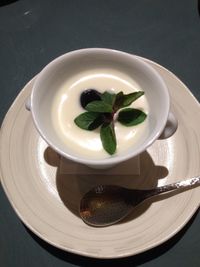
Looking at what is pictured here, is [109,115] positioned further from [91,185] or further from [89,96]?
[91,185]

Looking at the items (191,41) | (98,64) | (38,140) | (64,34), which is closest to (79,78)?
(98,64)

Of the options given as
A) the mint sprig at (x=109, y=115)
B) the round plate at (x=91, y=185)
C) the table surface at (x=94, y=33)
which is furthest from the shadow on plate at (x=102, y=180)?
the table surface at (x=94, y=33)

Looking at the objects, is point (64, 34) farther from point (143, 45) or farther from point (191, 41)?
point (191, 41)

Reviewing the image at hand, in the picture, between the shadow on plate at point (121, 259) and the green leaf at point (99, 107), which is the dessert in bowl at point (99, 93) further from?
the shadow on plate at point (121, 259)

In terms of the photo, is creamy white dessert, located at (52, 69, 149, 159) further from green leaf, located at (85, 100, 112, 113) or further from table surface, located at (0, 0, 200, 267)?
table surface, located at (0, 0, 200, 267)

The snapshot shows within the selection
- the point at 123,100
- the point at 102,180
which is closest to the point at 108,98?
the point at 123,100

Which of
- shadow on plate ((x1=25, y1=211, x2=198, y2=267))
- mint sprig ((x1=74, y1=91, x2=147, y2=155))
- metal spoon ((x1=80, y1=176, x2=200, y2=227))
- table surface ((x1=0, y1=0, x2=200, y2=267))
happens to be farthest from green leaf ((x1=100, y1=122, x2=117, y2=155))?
table surface ((x1=0, y1=0, x2=200, y2=267))
